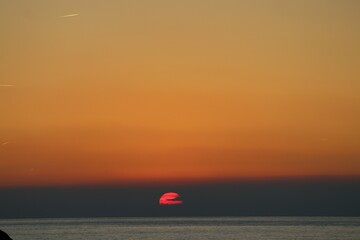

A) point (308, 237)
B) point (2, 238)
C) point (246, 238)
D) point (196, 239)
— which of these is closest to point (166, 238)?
point (196, 239)

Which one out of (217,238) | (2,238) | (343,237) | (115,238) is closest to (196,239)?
(217,238)

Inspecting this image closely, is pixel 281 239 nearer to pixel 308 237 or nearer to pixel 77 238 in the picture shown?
pixel 308 237

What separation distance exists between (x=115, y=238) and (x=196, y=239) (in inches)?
596

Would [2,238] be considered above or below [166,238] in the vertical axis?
above

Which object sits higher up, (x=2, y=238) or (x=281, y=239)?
(x=2, y=238)

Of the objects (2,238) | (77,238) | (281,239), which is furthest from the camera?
(77,238)

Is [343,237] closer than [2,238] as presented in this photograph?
No

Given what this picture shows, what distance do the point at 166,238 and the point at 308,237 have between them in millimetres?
26144

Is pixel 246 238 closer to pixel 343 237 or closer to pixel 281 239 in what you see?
pixel 281 239

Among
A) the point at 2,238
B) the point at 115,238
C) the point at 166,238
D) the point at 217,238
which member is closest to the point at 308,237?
the point at 217,238

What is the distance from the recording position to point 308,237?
12912 centimetres

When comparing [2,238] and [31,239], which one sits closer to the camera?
[2,238]

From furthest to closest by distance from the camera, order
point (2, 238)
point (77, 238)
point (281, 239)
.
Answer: point (77, 238)
point (281, 239)
point (2, 238)

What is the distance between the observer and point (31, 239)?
137000mm
